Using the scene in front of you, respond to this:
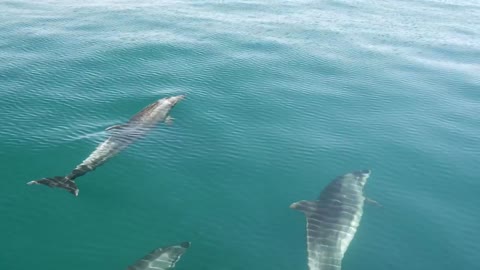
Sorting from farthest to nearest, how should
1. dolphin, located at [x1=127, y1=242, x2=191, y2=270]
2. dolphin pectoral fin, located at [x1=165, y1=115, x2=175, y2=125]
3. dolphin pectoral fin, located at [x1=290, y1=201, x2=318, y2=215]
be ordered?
1. dolphin pectoral fin, located at [x1=165, y1=115, x2=175, y2=125]
2. dolphin pectoral fin, located at [x1=290, y1=201, x2=318, y2=215]
3. dolphin, located at [x1=127, y1=242, x2=191, y2=270]

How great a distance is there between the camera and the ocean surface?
3272cm

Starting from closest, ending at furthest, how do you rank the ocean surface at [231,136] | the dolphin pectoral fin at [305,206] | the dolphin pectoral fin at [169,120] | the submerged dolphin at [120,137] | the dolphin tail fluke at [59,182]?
the ocean surface at [231,136]
the dolphin pectoral fin at [305,206]
the dolphin tail fluke at [59,182]
the submerged dolphin at [120,137]
the dolphin pectoral fin at [169,120]

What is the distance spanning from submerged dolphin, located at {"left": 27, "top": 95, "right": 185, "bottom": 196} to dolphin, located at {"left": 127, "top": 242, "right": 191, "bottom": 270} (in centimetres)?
909

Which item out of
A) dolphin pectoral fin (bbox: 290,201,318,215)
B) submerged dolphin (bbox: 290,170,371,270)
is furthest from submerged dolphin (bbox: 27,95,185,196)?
submerged dolphin (bbox: 290,170,371,270)

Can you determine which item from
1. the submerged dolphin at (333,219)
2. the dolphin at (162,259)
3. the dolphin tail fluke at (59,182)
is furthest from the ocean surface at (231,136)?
the submerged dolphin at (333,219)

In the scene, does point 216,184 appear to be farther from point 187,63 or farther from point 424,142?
point 187,63

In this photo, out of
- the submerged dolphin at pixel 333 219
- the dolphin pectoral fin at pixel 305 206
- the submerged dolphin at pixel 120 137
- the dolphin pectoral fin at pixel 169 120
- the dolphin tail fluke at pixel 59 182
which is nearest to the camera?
the submerged dolphin at pixel 333 219

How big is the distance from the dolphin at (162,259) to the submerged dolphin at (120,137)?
9.09m

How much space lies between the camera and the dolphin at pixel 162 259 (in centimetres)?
2842

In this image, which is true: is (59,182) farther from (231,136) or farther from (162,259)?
(231,136)

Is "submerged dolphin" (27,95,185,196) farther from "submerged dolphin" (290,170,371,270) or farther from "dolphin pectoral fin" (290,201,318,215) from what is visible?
"submerged dolphin" (290,170,371,270)

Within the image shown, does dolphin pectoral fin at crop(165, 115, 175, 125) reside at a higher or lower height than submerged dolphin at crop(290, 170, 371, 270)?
higher

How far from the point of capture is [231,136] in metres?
45.9

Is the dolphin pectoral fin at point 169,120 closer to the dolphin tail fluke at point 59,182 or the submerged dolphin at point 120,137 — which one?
the submerged dolphin at point 120,137
